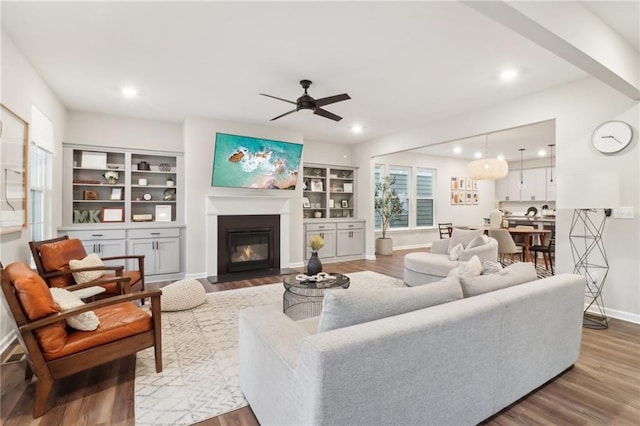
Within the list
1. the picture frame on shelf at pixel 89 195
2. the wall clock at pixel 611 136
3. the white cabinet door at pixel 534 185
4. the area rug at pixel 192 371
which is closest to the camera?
the area rug at pixel 192 371

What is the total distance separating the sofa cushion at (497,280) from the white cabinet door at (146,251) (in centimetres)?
476

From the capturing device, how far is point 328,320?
4.79 feet

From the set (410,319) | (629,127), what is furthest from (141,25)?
(629,127)

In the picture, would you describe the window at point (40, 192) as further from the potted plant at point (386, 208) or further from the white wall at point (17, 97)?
the potted plant at point (386, 208)

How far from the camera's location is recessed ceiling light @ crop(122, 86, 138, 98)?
3994 mm

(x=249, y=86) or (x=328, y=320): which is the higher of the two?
(x=249, y=86)

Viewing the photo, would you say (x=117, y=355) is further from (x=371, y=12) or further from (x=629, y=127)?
(x=629, y=127)

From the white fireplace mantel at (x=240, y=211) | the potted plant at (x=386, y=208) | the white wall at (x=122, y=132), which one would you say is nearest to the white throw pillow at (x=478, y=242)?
the white fireplace mantel at (x=240, y=211)

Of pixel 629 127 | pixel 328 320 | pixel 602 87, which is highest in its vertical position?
pixel 602 87

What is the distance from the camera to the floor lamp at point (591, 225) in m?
3.07

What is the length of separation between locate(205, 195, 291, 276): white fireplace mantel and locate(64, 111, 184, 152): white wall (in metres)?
1.26

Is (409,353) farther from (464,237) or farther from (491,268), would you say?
(464,237)

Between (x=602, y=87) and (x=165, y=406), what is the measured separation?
16.9 feet

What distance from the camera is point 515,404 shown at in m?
2.01
